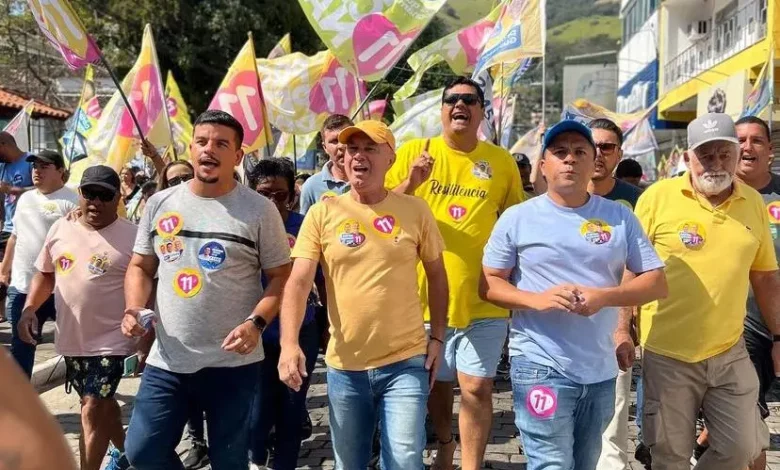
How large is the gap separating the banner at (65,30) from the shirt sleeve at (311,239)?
5011mm

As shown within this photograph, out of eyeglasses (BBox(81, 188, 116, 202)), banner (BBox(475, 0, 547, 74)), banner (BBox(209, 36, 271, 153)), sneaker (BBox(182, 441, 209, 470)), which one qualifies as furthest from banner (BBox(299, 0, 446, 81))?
sneaker (BBox(182, 441, 209, 470))

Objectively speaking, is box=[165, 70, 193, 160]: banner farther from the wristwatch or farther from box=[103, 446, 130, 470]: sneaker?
the wristwatch

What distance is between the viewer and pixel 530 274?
346cm

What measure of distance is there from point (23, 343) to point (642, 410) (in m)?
4.03

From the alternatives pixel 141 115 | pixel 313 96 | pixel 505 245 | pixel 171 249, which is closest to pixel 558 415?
pixel 505 245

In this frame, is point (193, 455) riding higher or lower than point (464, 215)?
lower

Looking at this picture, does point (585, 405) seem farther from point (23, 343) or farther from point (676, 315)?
point (23, 343)

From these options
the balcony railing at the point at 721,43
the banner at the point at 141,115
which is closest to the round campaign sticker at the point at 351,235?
the banner at the point at 141,115

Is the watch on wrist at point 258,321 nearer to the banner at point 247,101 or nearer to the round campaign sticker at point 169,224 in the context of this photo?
the round campaign sticker at point 169,224

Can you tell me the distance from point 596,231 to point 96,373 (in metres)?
2.86

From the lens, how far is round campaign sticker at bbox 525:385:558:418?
3344 millimetres

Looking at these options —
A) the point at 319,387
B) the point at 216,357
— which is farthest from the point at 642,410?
the point at 319,387

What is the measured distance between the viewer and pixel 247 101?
8.85m

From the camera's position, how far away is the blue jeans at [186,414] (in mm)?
3459
